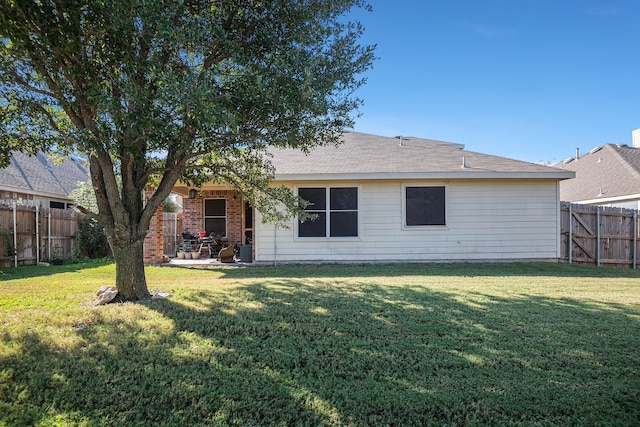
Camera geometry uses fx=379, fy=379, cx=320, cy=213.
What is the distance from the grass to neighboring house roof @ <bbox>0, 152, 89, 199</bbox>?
1142 cm

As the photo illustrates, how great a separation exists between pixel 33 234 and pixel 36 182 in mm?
6389

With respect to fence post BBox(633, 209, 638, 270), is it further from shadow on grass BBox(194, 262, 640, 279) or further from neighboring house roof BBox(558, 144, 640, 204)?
neighboring house roof BBox(558, 144, 640, 204)

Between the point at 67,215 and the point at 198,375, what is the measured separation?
13.3 meters

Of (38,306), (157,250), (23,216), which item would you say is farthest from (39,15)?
(23,216)

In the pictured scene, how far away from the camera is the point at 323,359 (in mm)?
3475

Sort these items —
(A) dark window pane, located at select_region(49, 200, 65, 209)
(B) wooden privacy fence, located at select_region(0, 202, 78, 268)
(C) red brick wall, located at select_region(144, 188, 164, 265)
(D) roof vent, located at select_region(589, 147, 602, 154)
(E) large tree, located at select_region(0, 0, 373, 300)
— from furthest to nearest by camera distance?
(D) roof vent, located at select_region(589, 147, 602, 154) → (A) dark window pane, located at select_region(49, 200, 65, 209) → (C) red brick wall, located at select_region(144, 188, 164, 265) → (B) wooden privacy fence, located at select_region(0, 202, 78, 268) → (E) large tree, located at select_region(0, 0, 373, 300)

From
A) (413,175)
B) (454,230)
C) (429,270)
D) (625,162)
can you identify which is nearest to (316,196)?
(413,175)

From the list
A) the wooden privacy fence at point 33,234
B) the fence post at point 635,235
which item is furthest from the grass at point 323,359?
the fence post at point 635,235

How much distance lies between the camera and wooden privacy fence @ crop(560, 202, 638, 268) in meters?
11.6

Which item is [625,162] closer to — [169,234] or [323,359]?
[323,359]

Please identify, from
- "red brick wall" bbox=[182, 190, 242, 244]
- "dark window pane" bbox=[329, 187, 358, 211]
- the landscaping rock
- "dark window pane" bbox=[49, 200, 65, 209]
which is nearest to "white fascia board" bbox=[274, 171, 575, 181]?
"dark window pane" bbox=[329, 187, 358, 211]

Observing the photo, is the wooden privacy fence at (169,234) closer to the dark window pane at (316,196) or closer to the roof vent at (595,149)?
the dark window pane at (316,196)

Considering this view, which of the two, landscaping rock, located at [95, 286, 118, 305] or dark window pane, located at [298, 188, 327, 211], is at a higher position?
dark window pane, located at [298, 188, 327, 211]

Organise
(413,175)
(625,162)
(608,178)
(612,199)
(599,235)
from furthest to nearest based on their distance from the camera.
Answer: (625,162)
(608,178)
(612,199)
(599,235)
(413,175)
